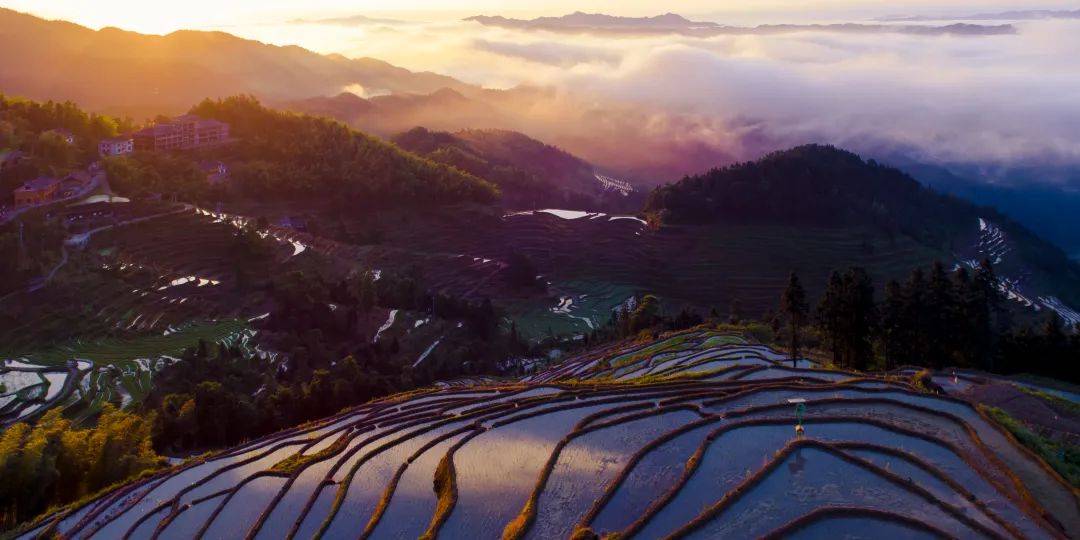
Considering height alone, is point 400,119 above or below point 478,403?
above

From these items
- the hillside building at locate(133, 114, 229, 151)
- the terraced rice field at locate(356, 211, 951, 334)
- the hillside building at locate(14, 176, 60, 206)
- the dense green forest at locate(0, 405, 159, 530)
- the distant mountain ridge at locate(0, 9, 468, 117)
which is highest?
the distant mountain ridge at locate(0, 9, 468, 117)

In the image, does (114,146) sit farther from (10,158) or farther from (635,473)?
(635,473)

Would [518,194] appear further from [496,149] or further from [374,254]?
[374,254]

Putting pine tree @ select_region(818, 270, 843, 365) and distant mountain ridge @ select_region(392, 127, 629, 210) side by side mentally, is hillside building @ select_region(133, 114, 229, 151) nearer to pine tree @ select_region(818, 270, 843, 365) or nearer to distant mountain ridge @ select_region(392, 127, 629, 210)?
distant mountain ridge @ select_region(392, 127, 629, 210)

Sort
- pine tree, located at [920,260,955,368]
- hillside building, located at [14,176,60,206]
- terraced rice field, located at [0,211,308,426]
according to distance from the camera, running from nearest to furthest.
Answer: terraced rice field, located at [0,211,308,426] → pine tree, located at [920,260,955,368] → hillside building, located at [14,176,60,206]

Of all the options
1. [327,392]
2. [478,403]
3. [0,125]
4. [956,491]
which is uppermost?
[0,125]

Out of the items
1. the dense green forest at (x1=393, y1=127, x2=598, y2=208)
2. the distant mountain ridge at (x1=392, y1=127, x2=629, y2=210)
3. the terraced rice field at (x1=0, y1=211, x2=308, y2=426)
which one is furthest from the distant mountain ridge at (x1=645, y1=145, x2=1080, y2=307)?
the terraced rice field at (x1=0, y1=211, x2=308, y2=426)

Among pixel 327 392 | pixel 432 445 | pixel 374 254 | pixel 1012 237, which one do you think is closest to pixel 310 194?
pixel 374 254
